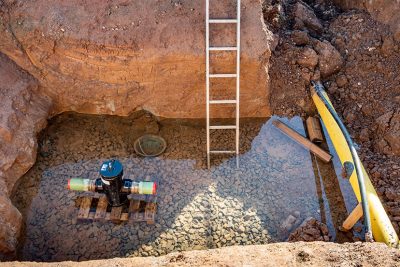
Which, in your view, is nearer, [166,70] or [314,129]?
[166,70]

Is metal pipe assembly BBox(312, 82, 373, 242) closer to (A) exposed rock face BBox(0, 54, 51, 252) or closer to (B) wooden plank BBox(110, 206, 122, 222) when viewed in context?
(B) wooden plank BBox(110, 206, 122, 222)

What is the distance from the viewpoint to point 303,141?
6.55m

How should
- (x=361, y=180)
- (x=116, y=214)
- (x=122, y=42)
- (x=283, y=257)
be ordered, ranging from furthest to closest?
(x=122, y=42) < (x=116, y=214) < (x=361, y=180) < (x=283, y=257)

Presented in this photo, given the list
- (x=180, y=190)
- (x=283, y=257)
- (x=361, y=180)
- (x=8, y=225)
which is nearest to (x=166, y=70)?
(x=180, y=190)

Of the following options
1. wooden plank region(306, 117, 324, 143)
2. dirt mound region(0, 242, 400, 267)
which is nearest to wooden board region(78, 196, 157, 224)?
dirt mound region(0, 242, 400, 267)

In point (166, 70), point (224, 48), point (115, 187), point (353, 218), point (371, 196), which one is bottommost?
point (353, 218)

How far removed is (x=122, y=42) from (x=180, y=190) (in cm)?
240

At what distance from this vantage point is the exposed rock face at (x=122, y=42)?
20.3 ft

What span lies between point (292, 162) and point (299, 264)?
2340mm

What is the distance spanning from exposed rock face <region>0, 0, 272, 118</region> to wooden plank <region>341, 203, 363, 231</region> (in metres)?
2.56

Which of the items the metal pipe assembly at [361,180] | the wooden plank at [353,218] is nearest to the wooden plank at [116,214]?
the wooden plank at [353,218]

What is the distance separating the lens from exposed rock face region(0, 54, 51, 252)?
5.27m

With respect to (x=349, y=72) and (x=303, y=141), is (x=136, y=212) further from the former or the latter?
(x=349, y=72)

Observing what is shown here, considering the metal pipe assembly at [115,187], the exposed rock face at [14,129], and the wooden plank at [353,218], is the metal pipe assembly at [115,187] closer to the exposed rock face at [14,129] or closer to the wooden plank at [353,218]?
the exposed rock face at [14,129]
